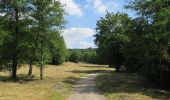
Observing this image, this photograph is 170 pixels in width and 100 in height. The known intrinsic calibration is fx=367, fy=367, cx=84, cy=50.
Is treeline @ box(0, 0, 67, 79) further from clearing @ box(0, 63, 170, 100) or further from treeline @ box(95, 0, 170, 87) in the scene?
treeline @ box(95, 0, 170, 87)

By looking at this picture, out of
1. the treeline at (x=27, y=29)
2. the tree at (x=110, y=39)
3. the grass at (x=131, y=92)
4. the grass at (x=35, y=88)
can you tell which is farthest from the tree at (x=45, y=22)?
the tree at (x=110, y=39)

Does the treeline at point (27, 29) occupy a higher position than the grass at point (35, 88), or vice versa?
the treeline at point (27, 29)

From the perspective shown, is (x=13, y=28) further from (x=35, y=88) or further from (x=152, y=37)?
(x=152, y=37)

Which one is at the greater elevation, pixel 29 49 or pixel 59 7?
pixel 59 7

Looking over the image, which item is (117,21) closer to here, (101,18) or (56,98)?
(101,18)

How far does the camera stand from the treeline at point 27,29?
42812 millimetres

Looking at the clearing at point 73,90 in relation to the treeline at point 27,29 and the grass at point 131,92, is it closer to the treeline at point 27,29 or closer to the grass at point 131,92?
the grass at point 131,92

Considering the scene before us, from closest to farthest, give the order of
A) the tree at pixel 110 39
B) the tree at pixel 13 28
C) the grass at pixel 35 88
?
the grass at pixel 35 88 → the tree at pixel 13 28 → the tree at pixel 110 39

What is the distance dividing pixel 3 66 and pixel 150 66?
1739cm

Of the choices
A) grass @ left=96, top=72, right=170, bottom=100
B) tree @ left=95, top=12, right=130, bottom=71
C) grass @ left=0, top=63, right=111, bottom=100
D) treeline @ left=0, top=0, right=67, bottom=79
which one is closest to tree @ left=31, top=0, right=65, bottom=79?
treeline @ left=0, top=0, right=67, bottom=79

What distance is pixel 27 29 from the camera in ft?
142

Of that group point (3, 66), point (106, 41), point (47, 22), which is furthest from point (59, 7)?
point (106, 41)

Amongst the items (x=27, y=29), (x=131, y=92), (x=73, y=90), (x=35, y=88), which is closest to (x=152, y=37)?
(x=131, y=92)

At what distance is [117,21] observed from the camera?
81562 millimetres
